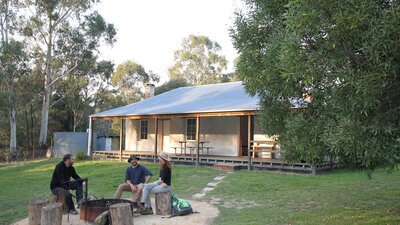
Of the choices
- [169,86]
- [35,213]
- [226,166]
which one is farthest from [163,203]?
[169,86]

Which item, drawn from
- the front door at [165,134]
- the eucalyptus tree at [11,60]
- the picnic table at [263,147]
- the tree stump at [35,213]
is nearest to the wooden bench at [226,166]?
the picnic table at [263,147]

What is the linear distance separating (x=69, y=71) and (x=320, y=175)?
22.3 m

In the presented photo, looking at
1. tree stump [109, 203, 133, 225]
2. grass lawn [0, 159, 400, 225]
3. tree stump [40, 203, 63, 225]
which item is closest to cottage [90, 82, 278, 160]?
grass lawn [0, 159, 400, 225]

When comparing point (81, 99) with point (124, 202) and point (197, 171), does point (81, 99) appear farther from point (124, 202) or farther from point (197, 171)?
point (124, 202)

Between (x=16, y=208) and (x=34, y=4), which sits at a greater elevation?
(x=34, y=4)

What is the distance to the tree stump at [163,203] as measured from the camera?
7.86m

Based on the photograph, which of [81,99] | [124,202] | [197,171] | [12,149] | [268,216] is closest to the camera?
[124,202]

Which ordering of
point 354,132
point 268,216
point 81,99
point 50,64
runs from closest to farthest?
A: point 354,132, point 268,216, point 50,64, point 81,99

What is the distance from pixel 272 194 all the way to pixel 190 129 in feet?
34.5

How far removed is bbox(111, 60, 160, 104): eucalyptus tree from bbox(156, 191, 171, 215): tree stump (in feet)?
129

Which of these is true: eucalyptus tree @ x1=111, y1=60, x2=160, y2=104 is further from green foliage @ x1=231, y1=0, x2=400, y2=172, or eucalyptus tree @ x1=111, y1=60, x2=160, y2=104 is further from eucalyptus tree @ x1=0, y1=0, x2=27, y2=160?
green foliage @ x1=231, y1=0, x2=400, y2=172

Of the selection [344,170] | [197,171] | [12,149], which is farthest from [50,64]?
[344,170]

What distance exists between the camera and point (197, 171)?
50.4ft

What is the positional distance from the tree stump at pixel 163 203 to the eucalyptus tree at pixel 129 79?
39.2m
